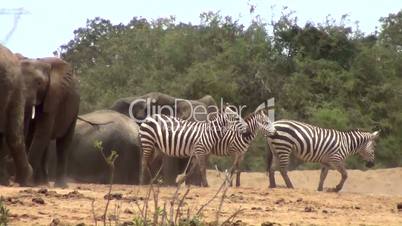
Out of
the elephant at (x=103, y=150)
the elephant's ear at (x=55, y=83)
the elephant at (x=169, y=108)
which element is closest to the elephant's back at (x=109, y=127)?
the elephant at (x=103, y=150)

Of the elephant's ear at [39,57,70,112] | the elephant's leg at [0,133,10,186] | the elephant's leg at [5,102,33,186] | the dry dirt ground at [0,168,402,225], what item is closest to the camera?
the dry dirt ground at [0,168,402,225]

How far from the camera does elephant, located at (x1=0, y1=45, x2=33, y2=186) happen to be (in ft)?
33.8

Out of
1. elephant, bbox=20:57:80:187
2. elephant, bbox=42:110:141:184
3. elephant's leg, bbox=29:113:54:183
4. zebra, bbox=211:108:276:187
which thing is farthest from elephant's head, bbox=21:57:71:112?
zebra, bbox=211:108:276:187

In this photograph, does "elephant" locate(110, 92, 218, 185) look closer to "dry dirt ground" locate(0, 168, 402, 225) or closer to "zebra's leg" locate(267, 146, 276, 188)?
"zebra's leg" locate(267, 146, 276, 188)

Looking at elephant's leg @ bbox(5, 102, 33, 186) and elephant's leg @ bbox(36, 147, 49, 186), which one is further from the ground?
elephant's leg @ bbox(5, 102, 33, 186)

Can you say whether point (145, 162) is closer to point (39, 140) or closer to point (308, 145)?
point (39, 140)

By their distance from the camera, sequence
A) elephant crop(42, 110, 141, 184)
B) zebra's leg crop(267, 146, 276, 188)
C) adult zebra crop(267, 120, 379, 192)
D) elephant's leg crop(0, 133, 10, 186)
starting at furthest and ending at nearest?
elephant crop(42, 110, 141, 184), adult zebra crop(267, 120, 379, 192), zebra's leg crop(267, 146, 276, 188), elephant's leg crop(0, 133, 10, 186)

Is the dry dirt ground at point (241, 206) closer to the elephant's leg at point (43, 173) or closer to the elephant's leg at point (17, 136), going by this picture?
the elephant's leg at point (17, 136)

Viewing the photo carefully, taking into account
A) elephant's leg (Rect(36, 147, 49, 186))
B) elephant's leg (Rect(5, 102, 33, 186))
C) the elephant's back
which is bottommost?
elephant's leg (Rect(36, 147, 49, 186))

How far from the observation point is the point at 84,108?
80.2 feet

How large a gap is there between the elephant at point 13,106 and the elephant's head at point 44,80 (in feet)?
2.30

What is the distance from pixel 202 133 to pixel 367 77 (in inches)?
491

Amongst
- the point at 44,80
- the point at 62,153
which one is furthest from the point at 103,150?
the point at 44,80

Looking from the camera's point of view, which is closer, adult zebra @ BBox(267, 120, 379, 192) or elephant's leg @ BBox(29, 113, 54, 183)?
elephant's leg @ BBox(29, 113, 54, 183)
